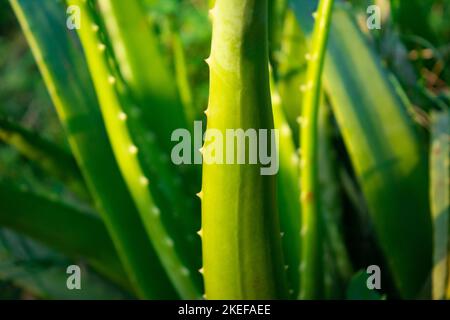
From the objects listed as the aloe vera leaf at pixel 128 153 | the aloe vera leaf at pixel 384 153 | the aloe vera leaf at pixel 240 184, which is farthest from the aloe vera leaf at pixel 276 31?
the aloe vera leaf at pixel 240 184

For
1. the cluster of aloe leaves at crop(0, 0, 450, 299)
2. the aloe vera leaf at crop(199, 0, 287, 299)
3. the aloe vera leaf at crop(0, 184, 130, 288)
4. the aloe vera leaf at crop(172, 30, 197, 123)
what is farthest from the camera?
the aloe vera leaf at crop(172, 30, 197, 123)

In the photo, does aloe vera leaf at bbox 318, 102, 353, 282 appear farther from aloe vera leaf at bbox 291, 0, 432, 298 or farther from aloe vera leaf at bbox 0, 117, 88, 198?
aloe vera leaf at bbox 0, 117, 88, 198

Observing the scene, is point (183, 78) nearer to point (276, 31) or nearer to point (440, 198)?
point (276, 31)

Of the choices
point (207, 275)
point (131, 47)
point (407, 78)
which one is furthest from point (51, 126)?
point (207, 275)

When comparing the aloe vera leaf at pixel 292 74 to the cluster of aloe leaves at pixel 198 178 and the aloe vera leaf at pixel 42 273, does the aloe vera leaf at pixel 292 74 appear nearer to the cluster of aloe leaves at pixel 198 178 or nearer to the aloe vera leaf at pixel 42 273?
the cluster of aloe leaves at pixel 198 178

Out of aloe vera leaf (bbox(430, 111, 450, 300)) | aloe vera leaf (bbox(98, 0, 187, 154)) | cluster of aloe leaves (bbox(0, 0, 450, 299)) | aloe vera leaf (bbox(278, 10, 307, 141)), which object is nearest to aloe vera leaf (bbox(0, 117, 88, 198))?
cluster of aloe leaves (bbox(0, 0, 450, 299))
